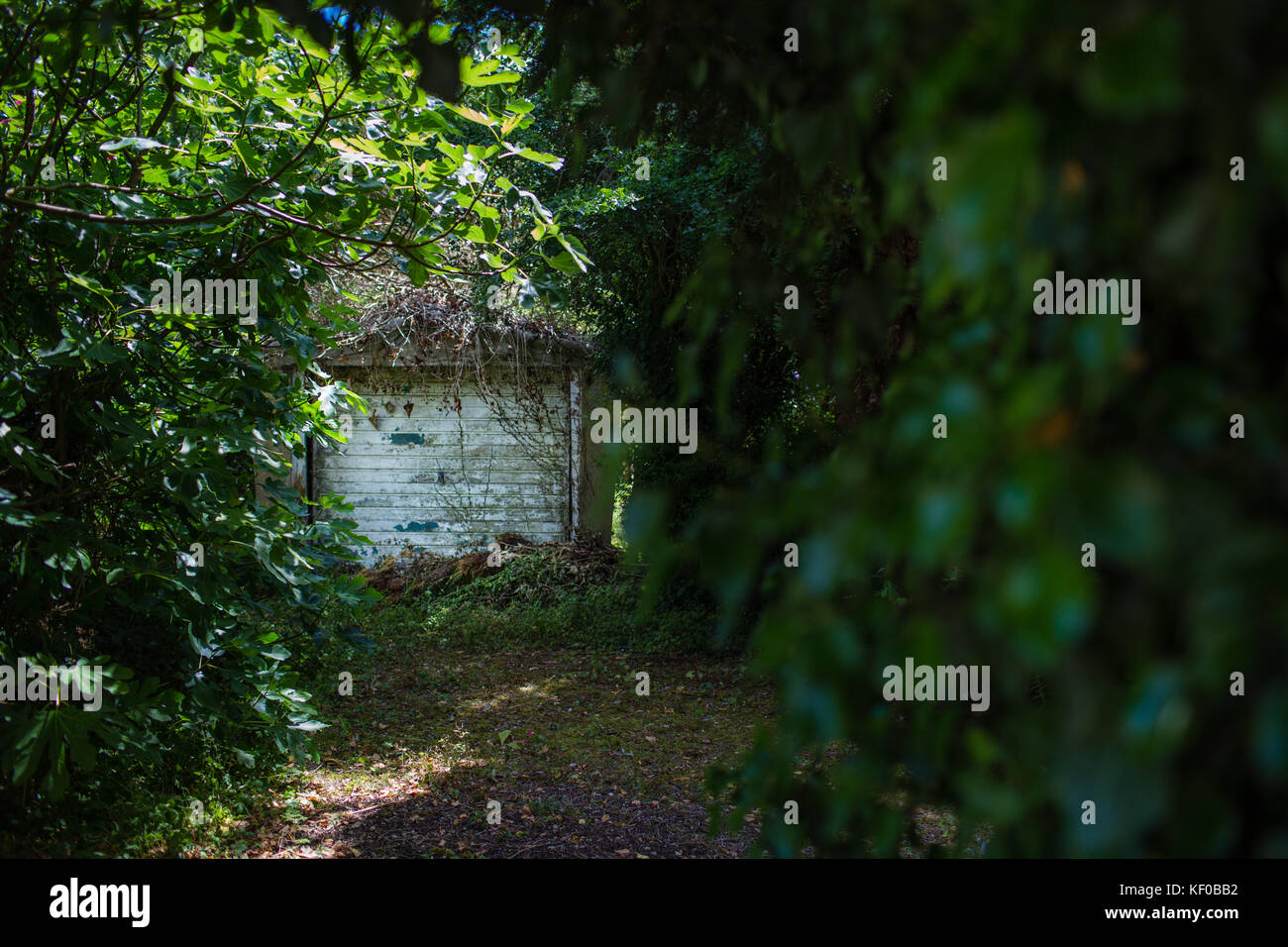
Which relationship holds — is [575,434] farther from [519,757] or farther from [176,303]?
[176,303]

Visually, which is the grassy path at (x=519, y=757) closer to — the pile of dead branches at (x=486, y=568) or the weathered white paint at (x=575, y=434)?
the pile of dead branches at (x=486, y=568)

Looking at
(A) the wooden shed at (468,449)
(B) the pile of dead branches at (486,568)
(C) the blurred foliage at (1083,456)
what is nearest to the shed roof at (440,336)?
(A) the wooden shed at (468,449)

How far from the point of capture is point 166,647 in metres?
3.31

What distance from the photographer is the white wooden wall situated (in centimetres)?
846

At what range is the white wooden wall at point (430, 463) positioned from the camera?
8.46 m

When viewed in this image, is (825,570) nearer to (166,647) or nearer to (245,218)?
(245,218)

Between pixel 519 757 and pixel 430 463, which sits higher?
pixel 430 463

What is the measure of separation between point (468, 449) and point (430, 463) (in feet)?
1.32

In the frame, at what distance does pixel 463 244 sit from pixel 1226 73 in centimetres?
Answer: 819

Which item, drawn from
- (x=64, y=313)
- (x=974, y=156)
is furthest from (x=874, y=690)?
(x=64, y=313)

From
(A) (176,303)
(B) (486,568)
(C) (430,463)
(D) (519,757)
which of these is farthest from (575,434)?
(A) (176,303)

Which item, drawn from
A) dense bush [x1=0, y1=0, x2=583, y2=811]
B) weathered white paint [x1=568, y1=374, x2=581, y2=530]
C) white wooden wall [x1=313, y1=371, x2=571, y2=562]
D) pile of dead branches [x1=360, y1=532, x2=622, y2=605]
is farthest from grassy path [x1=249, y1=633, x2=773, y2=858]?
weathered white paint [x1=568, y1=374, x2=581, y2=530]

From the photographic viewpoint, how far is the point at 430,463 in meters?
8.49
